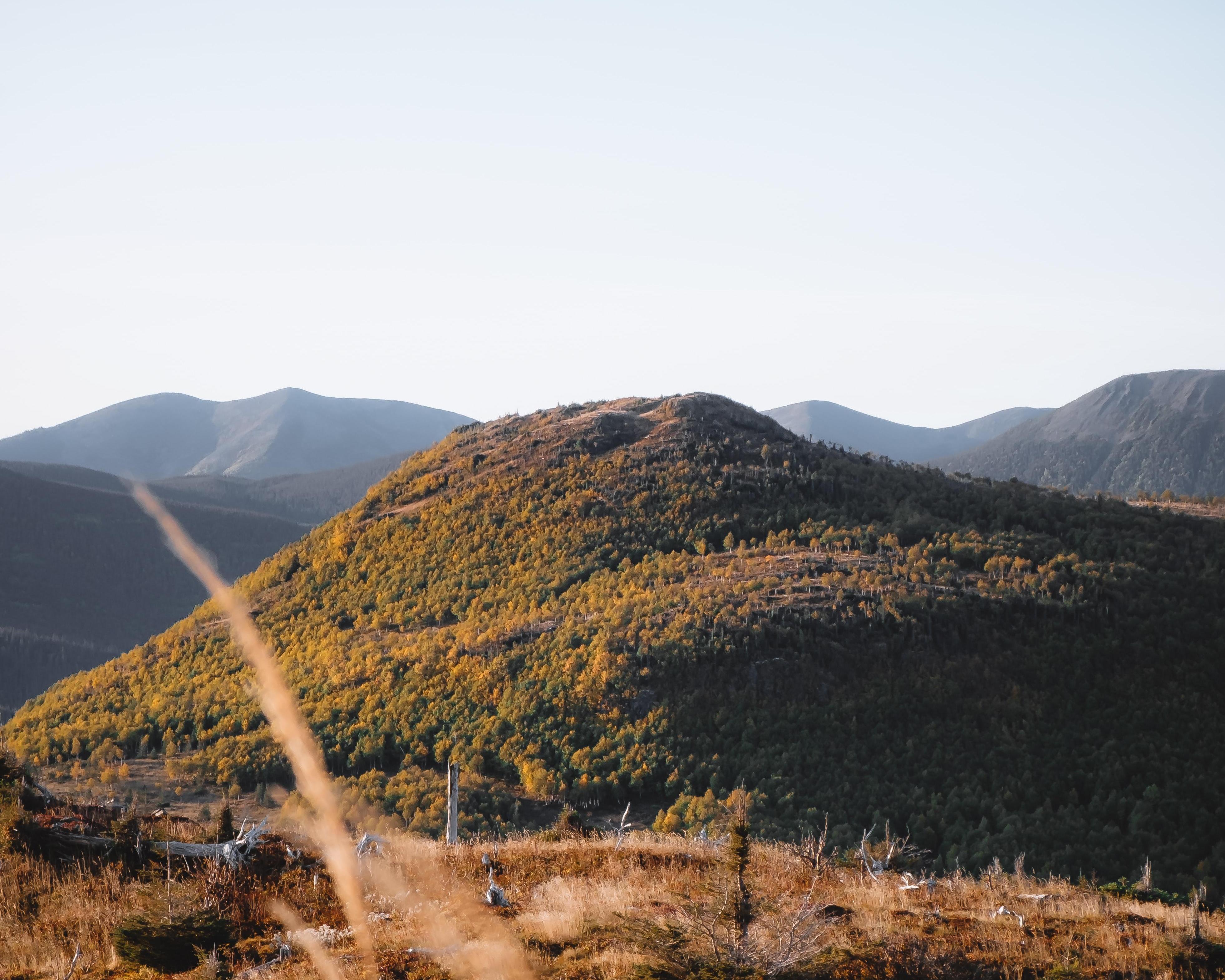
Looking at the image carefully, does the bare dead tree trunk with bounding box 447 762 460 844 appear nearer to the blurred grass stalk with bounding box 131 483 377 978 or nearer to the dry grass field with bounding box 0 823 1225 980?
the dry grass field with bounding box 0 823 1225 980

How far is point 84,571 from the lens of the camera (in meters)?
158

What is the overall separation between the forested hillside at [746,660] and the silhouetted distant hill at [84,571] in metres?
92.1

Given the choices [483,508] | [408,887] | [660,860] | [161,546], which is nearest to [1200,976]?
[660,860]

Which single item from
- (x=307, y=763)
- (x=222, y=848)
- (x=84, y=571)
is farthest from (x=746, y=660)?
(x=84, y=571)

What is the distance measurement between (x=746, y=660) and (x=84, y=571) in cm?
15497

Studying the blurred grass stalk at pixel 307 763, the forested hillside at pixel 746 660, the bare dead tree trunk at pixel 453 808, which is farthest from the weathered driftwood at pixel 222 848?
the forested hillside at pixel 746 660

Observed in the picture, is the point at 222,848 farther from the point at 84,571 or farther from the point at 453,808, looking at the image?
the point at 84,571

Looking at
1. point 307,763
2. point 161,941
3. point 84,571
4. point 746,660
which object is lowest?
point 84,571

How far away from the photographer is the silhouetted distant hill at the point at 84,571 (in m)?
134

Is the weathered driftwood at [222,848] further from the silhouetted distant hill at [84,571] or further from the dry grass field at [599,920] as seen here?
the silhouetted distant hill at [84,571]

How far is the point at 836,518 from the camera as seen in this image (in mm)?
47688

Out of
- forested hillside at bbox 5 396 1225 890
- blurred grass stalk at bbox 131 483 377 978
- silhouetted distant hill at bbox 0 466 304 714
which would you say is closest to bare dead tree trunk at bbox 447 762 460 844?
blurred grass stalk at bbox 131 483 377 978

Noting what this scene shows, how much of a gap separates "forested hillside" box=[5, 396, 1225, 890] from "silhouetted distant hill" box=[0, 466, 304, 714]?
92.1 metres

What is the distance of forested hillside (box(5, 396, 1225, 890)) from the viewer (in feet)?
94.3
